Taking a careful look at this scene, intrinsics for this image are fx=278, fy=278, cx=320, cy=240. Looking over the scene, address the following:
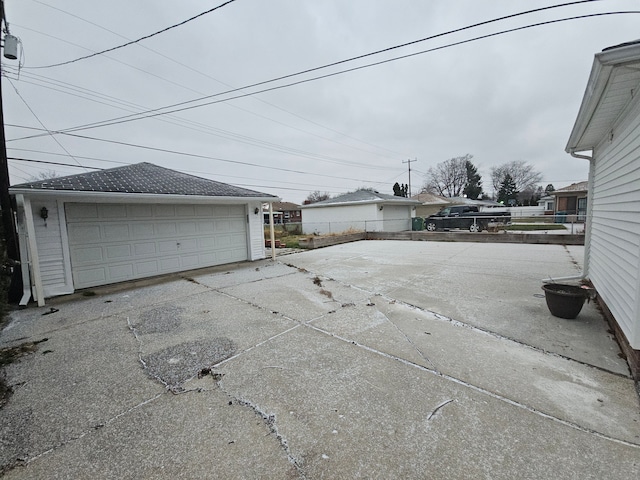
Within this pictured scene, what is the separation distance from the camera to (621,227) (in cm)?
339

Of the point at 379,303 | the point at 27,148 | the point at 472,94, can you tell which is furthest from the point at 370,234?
the point at 27,148

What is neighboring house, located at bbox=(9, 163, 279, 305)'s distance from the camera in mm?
5699

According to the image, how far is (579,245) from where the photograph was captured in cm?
1139

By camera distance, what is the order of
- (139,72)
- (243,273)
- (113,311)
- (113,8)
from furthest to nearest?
1. (139,72)
2. (243,273)
3. (113,8)
4. (113,311)

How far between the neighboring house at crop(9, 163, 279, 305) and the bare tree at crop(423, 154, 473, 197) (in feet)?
158

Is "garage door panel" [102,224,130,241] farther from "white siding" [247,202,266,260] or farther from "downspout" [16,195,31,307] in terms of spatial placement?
"white siding" [247,202,266,260]

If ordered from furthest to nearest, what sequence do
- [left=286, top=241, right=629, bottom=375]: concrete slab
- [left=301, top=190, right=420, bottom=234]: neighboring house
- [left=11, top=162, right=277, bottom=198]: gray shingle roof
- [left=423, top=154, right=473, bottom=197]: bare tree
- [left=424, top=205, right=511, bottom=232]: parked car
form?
[left=423, top=154, right=473, bottom=197]: bare tree, [left=301, top=190, right=420, bottom=234]: neighboring house, [left=424, top=205, right=511, bottom=232]: parked car, [left=11, top=162, right=277, bottom=198]: gray shingle roof, [left=286, top=241, right=629, bottom=375]: concrete slab

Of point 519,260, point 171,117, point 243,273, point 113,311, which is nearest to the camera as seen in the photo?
point 113,311

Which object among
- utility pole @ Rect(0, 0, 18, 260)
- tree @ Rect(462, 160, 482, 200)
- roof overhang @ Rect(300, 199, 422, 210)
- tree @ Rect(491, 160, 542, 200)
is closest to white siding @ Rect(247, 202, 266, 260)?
utility pole @ Rect(0, 0, 18, 260)

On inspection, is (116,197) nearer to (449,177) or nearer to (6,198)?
(6,198)

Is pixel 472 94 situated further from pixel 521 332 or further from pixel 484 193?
pixel 484 193

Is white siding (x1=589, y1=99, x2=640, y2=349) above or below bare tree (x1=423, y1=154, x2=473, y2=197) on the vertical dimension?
below

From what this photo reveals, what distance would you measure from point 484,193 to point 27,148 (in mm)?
60618

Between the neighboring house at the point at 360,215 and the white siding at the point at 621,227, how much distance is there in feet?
42.9
